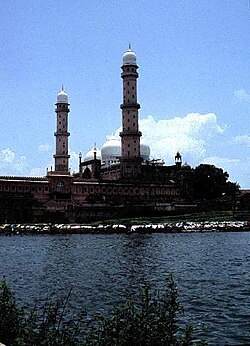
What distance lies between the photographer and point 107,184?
10562 cm

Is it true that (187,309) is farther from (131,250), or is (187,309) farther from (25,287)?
(131,250)

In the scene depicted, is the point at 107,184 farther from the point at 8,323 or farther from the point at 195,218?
the point at 8,323

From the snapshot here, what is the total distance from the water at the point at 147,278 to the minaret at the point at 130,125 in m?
62.6

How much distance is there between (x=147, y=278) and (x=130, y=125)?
83.6 meters

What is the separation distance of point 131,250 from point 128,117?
65.7 metres

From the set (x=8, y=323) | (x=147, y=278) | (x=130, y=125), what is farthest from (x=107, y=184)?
(x=8, y=323)

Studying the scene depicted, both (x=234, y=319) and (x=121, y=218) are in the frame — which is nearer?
(x=234, y=319)

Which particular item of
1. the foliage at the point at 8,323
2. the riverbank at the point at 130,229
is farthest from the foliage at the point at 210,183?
the foliage at the point at 8,323

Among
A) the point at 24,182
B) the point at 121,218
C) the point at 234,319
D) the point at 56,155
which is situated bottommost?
the point at 234,319

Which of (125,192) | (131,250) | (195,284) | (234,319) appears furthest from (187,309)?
(125,192)

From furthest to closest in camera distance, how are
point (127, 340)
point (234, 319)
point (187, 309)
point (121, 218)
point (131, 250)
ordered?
point (121, 218) → point (131, 250) → point (187, 309) → point (234, 319) → point (127, 340)

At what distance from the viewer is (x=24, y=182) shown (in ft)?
325

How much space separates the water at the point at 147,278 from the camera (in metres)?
17.8

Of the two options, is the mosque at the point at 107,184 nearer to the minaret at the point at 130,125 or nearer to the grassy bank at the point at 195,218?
the minaret at the point at 130,125
